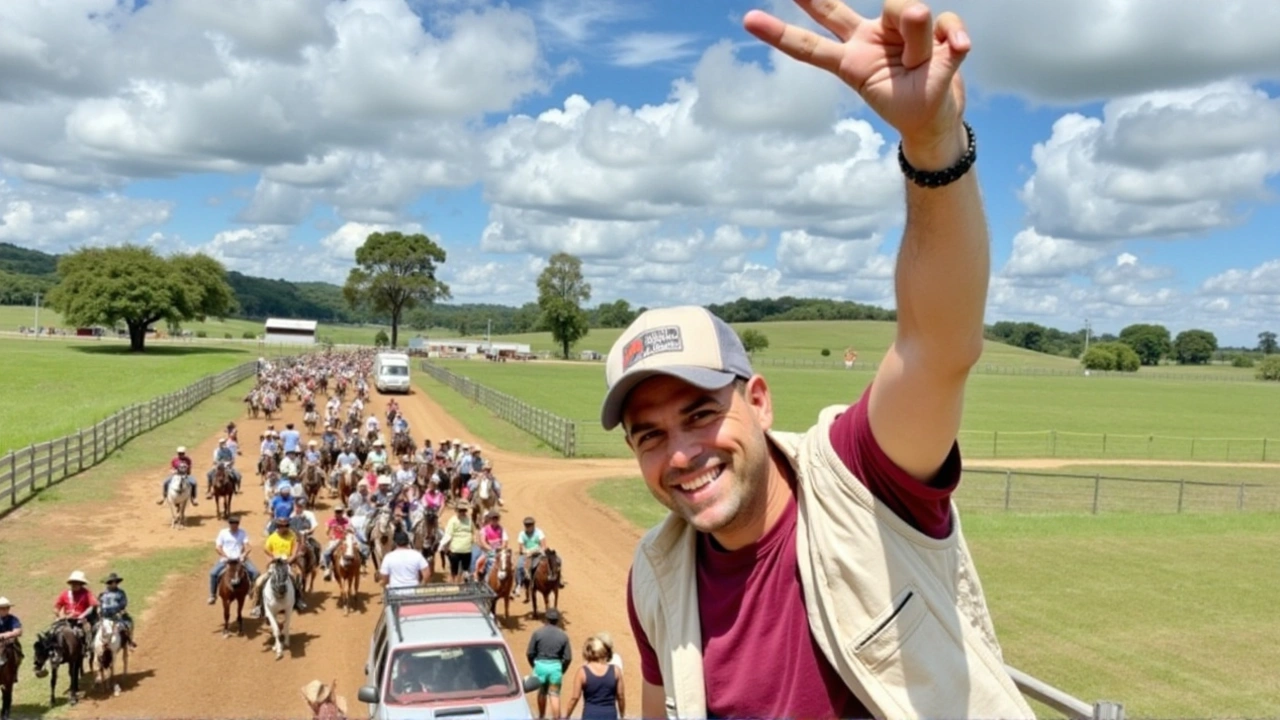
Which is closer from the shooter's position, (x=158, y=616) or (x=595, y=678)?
(x=595, y=678)

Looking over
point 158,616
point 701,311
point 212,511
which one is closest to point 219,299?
point 212,511

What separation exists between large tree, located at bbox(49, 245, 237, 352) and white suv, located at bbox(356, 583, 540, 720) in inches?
3773

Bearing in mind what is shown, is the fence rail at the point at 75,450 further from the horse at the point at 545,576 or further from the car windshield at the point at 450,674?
the car windshield at the point at 450,674

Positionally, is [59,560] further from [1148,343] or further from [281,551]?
[1148,343]

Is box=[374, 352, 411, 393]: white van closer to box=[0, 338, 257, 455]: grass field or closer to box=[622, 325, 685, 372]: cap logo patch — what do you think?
box=[0, 338, 257, 455]: grass field

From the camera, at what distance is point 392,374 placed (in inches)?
2292

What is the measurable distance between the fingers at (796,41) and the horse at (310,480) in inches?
912

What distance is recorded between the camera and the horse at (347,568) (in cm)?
1576

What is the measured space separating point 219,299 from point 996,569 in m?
109

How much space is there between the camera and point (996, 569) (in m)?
18.8

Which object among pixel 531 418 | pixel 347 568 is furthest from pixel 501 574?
pixel 531 418

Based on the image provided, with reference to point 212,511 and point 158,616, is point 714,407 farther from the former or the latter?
point 212,511

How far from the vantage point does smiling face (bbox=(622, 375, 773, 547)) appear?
2295 mm

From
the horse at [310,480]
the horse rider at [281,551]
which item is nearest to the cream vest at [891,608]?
the horse rider at [281,551]
